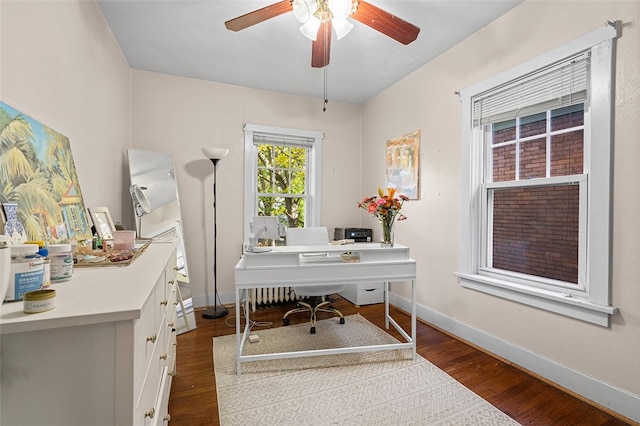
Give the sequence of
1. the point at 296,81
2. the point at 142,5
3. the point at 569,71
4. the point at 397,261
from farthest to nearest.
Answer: the point at 296,81 → the point at 397,261 → the point at 142,5 → the point at 569,71

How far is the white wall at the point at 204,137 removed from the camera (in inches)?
132

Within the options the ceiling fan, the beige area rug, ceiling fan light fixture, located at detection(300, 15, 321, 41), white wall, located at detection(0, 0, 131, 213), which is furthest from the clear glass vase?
white wall, located at detection(0, 0, 131, 213)

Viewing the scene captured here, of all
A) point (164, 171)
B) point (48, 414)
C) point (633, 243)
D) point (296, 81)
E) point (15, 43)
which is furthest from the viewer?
point (296, 81)

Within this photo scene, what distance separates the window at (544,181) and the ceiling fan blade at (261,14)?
1737mm

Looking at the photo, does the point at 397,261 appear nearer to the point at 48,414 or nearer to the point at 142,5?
the point at 48,414

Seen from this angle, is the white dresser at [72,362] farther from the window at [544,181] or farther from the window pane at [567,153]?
the window pane at [567,153]

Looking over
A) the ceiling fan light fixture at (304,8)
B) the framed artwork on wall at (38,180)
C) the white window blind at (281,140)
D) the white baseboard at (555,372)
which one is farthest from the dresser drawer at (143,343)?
the white window blind at (281,140)

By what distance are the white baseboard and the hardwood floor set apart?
61 millimetres

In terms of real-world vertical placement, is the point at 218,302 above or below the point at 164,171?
below

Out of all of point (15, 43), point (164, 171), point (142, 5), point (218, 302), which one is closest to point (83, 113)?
point (15, 43)

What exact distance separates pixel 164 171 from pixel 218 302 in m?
1.64

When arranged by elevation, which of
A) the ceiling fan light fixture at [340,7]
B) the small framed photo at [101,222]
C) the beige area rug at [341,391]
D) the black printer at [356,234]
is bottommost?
the beige area rug at [341,391]

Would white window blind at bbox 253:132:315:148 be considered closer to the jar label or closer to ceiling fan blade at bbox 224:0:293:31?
ceiling fan blade at bbox 224:0:293:31

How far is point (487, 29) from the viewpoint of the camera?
2.46 m
